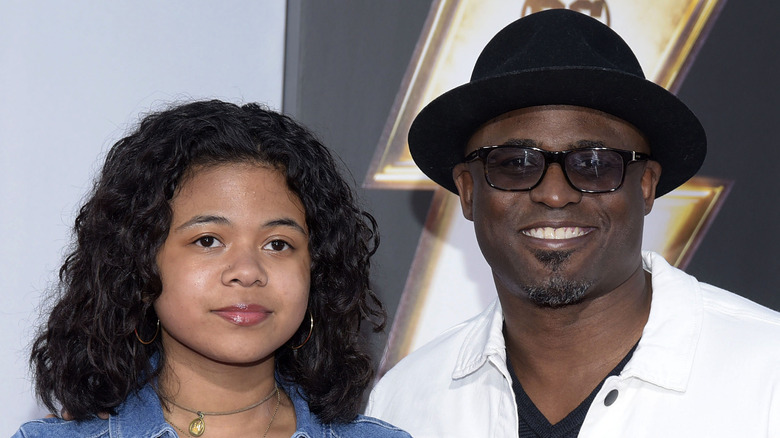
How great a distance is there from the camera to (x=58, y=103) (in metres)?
2.73

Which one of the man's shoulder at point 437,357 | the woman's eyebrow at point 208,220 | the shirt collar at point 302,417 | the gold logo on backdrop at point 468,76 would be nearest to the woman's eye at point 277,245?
the woman's eyebrow at point 208,220

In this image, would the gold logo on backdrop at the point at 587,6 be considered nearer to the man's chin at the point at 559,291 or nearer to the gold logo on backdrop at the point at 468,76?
the gold logo on backdrop at the point at 468,76

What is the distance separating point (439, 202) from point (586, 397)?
0.98 meters

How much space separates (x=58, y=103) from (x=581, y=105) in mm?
1596

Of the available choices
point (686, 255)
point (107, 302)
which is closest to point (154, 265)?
point (107, 302)

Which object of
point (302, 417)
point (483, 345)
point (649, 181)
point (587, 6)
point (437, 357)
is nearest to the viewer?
point (302, 417)

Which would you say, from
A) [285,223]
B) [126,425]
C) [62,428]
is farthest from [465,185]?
[62,428]

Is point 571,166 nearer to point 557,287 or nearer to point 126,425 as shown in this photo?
point 557,287

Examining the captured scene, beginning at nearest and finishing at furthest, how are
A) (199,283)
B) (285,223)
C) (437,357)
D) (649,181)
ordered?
(199,283), (285,223), (649,181), (437,357)

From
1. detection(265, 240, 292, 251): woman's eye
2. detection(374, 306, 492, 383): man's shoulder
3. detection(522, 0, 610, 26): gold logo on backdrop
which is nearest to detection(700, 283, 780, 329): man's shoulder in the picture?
detection(374, 306, 492, 383): man's shoulder

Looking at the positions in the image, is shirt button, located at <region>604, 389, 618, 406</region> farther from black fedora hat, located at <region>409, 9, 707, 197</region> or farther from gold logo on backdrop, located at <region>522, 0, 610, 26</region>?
gold logo on backdrop, located at <region>522, 0, 610, 26</region>

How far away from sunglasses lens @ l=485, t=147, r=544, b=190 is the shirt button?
561 millimetres

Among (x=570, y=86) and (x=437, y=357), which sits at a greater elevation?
(x=570, y=86)

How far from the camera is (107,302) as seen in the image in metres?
2.08
